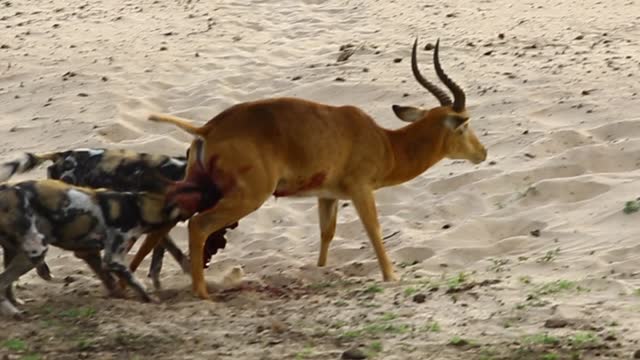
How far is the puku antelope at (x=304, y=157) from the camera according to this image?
941 cm

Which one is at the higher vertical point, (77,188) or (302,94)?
(77,188)

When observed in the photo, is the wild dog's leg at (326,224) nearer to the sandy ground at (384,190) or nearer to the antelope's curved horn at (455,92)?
the sandy ground at (384,190)

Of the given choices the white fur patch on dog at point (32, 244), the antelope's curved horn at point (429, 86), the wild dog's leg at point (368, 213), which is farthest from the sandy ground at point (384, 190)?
the antelope's curved horn at point (429, 86)

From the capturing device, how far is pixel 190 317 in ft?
28.5

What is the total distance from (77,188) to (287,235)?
7.26 ft

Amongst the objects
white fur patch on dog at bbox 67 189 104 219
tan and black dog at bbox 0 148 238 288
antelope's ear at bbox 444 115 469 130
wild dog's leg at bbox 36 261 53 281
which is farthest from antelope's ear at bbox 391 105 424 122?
wild dog's leg at bbox 36 261 53 281

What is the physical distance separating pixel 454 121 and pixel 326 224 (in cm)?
113

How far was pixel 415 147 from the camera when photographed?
34.4 feet

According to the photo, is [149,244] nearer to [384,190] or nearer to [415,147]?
[415,147]

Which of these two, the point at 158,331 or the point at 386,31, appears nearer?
the point at 158,331

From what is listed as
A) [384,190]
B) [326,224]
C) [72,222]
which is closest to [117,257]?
[72,222]

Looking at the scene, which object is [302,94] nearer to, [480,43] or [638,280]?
[480,43]

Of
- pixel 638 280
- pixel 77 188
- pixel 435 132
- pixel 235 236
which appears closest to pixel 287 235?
pixel 235 236

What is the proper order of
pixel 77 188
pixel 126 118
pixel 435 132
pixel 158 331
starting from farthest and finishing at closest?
pixel 126 118 < pixel 435 132 < pixel 77 188 < pixel 158 331
